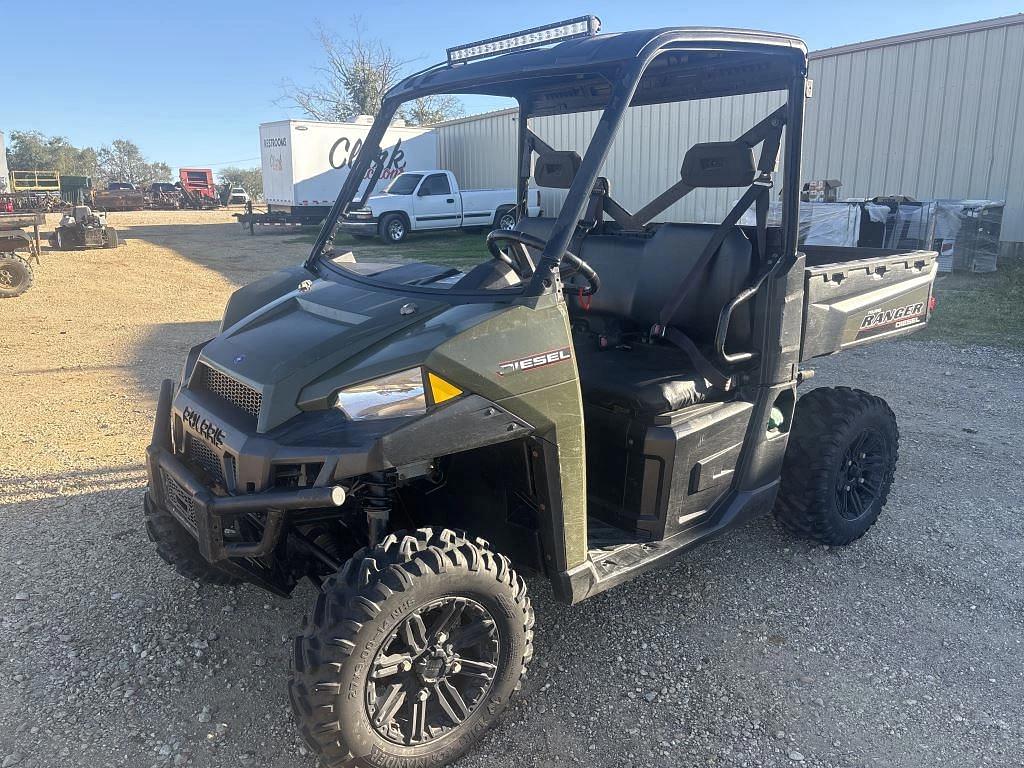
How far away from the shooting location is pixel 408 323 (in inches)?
96.2

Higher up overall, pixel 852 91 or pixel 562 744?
pixel 852 91

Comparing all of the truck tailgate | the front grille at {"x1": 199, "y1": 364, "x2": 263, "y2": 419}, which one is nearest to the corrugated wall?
the truck tailgate

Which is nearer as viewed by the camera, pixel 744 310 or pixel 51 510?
pixel 744 310

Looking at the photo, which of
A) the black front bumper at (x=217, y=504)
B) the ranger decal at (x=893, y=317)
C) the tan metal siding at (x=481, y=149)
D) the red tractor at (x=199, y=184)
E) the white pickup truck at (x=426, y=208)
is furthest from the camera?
the red tractor at (x=199, y=184)

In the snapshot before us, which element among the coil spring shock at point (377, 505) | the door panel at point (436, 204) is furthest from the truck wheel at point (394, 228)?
the coil spring shock at point (377, 505)

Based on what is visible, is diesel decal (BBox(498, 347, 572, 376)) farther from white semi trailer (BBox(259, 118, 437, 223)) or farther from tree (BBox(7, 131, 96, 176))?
tree (BBox(7, 131, 96, 176))

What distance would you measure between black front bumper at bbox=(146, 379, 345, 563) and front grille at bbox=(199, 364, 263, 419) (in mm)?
249

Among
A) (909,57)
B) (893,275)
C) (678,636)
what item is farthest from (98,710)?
(909,57)

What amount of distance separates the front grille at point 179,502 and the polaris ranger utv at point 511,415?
0.01m

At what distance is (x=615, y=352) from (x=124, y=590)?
91.2 inches

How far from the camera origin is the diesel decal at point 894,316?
3.71m

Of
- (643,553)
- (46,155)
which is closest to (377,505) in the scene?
(643,553)

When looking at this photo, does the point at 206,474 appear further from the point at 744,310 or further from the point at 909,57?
the point at 909,57

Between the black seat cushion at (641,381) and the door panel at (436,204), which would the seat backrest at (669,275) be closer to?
the black seat cushion at (641,381)
